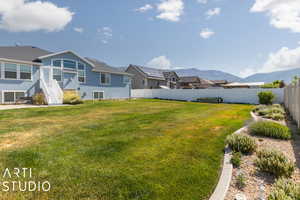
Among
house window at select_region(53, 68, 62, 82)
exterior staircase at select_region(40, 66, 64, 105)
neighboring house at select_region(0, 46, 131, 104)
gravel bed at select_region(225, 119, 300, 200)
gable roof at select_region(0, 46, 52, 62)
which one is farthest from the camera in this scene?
house window at select_region(53, 68, 62, 82)

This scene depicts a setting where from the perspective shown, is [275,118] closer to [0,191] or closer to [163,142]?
[163,142]

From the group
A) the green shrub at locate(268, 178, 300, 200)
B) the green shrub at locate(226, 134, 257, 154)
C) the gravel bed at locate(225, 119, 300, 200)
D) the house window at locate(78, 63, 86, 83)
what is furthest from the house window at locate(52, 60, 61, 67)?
the green shrub at locate(268, 178, 300, 200)

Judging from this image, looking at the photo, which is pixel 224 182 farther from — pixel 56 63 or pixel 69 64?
pixel 69 64

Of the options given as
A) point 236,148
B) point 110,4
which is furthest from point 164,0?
point 236,148

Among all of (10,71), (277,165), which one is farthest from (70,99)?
(277,165)

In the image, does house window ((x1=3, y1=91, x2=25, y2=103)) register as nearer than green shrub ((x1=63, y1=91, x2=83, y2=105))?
Yes

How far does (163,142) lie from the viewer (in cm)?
446

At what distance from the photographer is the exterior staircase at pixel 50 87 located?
14.8m

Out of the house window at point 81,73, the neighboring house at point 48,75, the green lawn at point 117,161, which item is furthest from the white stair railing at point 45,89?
the green lawn at point 117,161

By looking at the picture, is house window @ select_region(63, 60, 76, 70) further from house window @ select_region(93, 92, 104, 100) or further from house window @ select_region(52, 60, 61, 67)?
house window @ select_region(93, 92, 104, 100)

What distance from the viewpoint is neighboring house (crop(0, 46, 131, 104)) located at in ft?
46.1

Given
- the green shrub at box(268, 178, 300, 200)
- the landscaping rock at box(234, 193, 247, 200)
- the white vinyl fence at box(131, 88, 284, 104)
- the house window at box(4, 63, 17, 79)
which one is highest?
the house window at box(4, 63, 17, 79)

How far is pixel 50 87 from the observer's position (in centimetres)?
1605

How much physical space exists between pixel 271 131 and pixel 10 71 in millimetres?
19425
